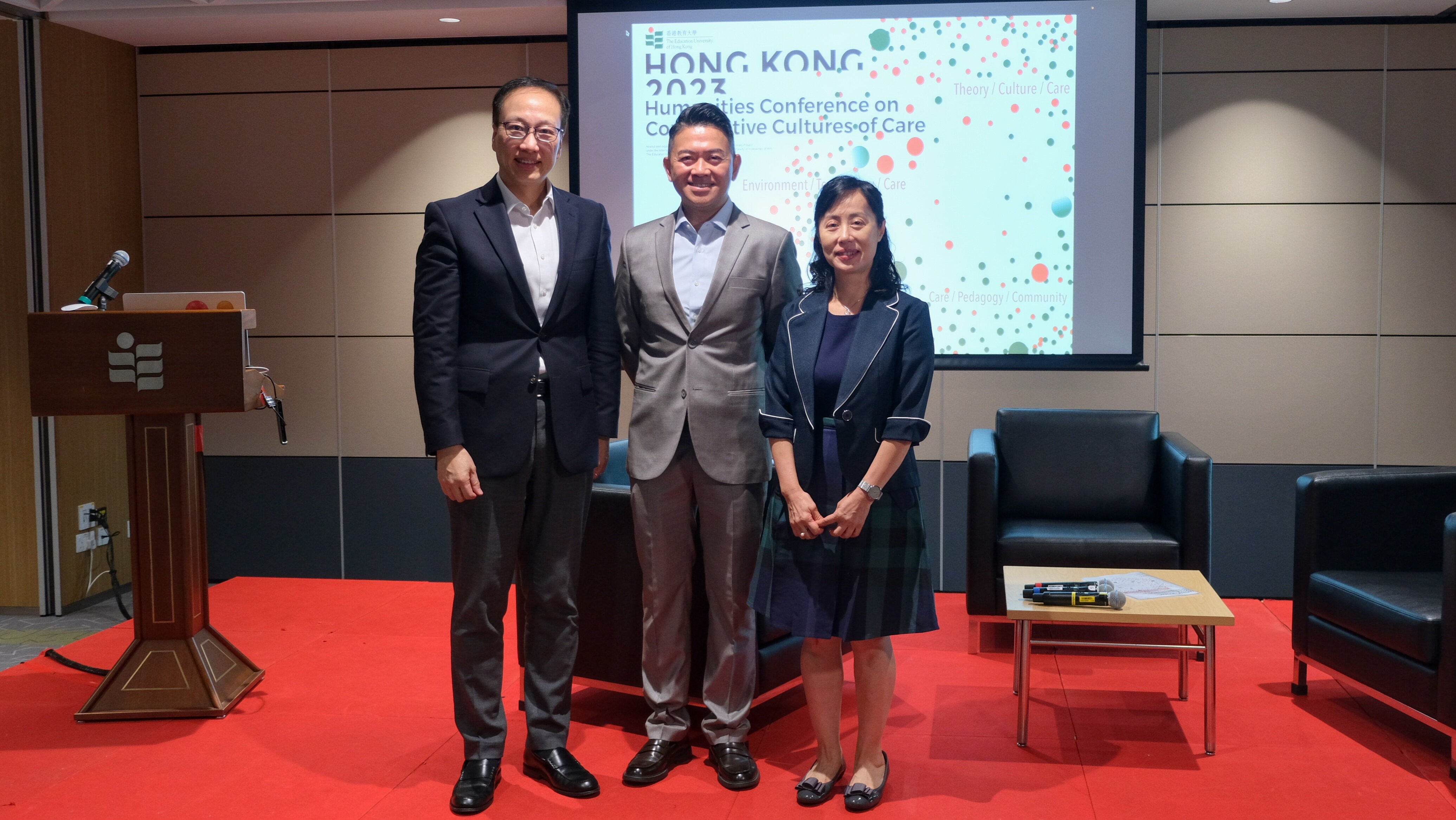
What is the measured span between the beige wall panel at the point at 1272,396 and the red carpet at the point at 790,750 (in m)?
1.12

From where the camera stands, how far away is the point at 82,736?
3.11 m

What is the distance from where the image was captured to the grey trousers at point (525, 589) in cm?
262

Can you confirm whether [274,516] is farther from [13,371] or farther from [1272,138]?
[1272,138]

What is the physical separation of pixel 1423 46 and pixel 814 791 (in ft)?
14.2

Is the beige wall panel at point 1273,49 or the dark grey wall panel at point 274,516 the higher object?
the beige wall panel at point 1273,49

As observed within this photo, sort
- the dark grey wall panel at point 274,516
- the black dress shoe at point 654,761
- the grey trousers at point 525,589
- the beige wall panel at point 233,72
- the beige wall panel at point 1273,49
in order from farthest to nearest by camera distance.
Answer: the dark grey wall panel at point 274,516 → the beige wall panel at point 233,72 → the beige wall panel at point 1273,49 → the black dress shoe at point 654,761 → the grey trousers at point 525,589

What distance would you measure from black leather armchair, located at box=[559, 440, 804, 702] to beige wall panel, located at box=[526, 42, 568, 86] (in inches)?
105

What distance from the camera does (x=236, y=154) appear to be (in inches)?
206

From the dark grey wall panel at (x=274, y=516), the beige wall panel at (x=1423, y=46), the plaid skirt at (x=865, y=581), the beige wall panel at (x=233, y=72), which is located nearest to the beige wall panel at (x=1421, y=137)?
the beige wall panel at (x=1423, y=46)

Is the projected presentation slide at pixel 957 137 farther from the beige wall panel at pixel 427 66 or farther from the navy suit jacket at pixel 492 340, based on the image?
the navy suit jacket at pixel 492 340

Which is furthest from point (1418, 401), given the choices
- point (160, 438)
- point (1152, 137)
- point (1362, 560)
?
point (160, 438)

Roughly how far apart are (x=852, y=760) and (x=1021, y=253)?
261 centimetres

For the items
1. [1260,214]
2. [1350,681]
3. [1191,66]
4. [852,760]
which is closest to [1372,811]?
[1350,681]

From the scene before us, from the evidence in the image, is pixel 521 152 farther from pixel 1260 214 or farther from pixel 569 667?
pixel 1260 214
